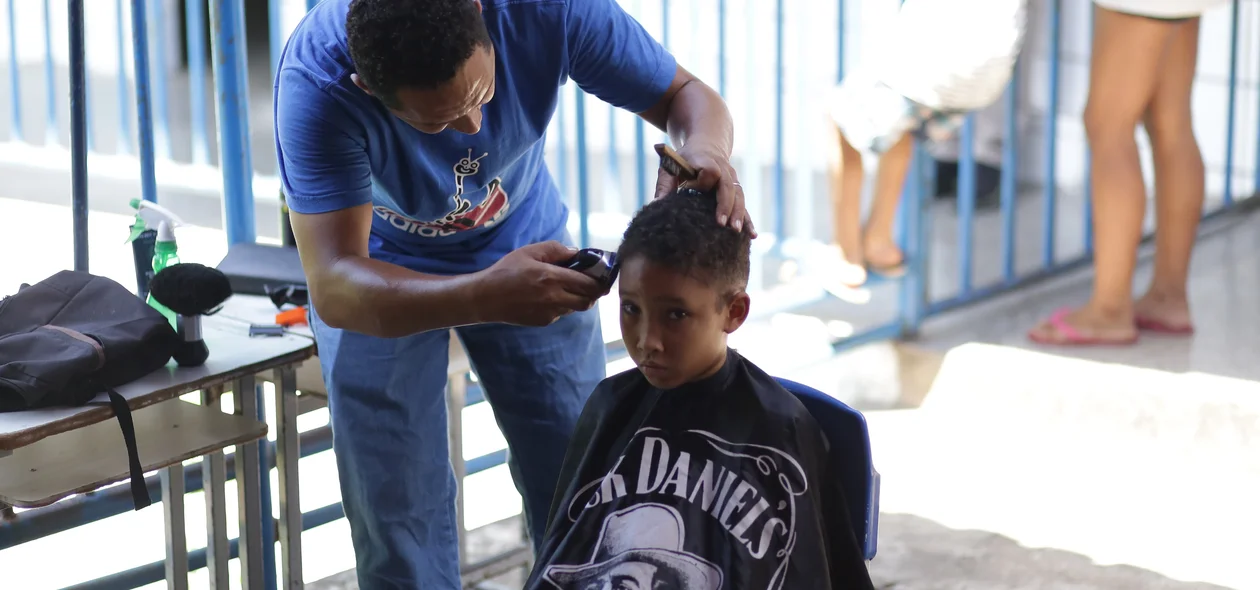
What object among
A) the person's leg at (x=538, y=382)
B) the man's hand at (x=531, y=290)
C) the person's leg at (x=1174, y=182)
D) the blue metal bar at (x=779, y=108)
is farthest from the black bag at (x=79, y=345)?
the person's leg at (x=1174, y=182)

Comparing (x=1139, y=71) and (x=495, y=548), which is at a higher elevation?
(x=1139, y=71)

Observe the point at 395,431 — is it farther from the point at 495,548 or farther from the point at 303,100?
the point at 495,548

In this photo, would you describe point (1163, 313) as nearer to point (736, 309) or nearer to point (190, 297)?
point (736, 309)

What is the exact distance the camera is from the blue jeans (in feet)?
7.43

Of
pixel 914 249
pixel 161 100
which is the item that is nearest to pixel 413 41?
pixel 914 249

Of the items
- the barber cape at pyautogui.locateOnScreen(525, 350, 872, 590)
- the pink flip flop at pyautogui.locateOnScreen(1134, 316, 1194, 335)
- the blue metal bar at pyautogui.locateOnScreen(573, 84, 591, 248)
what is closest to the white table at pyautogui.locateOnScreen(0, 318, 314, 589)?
the barber cape at pyautogui.locateOnScreen(525, 350, 872, 590)

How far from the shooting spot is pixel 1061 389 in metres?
4.00

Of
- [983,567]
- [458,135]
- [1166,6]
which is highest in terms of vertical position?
[1166,6]

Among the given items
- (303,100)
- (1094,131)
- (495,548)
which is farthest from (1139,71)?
(303,100)

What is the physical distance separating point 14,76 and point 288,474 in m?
3.47

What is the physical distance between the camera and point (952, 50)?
3801 millimetres

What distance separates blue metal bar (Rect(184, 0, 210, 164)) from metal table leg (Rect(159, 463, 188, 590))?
1177mm

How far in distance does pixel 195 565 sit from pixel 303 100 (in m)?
1.36

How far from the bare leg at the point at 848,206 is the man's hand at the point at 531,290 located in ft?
8.03
